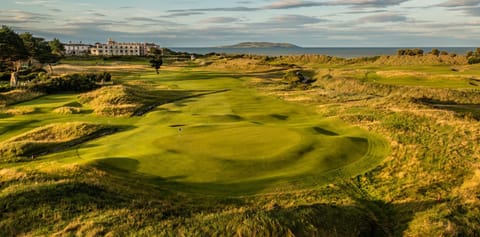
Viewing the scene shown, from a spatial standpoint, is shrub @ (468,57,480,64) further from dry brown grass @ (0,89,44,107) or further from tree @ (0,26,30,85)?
tree @ (0,26,30,85)

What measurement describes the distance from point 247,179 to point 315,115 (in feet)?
73.9

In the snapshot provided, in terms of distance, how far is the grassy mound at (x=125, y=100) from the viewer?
4197 cm

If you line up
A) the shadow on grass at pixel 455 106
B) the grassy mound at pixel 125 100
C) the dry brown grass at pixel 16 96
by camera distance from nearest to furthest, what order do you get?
1. the shadow on grass at pixel 455 106
2. the grassy mound at pixel 125 100
3. the dry brown grass at pixel 16 96

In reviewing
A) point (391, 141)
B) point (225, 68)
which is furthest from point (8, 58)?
point (391, 141)

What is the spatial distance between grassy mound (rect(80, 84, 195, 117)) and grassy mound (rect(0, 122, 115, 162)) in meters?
9.08

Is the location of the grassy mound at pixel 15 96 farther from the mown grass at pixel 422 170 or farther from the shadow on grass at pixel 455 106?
the shadow on grass at pixel 455 106

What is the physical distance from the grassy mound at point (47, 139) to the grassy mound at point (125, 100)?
908 centimetres

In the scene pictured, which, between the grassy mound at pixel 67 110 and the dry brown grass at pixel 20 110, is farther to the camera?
the grassy mound at pixel 67 110

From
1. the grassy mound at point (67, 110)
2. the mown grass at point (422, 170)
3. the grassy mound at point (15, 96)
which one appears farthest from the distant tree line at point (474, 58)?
the grassy mound at point (15, 96)

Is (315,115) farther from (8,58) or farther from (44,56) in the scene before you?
(44,56)

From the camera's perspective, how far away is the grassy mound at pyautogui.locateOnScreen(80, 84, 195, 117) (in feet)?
138

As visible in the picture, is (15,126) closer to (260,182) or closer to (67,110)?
(67,110)

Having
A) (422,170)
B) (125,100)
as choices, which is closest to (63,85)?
(125,100)

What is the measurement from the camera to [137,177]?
17.7 meters
